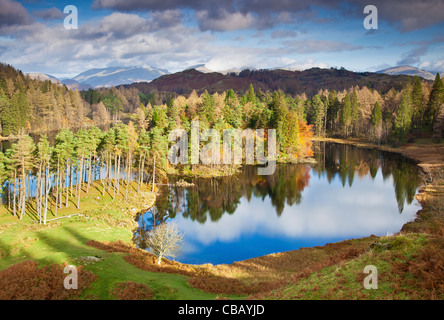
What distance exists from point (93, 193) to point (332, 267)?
1829 inches

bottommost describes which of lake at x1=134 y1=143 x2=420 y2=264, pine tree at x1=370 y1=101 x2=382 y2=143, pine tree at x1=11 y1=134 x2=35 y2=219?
lake at x1=134 y1=143 x2=420 y2=264

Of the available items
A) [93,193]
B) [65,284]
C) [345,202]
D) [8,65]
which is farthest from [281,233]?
[8,65]

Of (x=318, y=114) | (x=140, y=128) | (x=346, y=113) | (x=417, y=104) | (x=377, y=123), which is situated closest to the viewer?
(x=140, y=128)

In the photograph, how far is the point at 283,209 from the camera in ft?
173

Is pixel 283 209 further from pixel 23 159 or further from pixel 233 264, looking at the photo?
pixel 23 159

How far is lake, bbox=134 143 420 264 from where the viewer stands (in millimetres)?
40031

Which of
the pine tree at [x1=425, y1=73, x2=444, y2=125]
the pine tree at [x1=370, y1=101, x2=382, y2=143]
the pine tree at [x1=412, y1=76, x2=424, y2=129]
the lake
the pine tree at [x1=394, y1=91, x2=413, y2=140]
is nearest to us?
the lake

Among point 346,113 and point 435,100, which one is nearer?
point 435,100

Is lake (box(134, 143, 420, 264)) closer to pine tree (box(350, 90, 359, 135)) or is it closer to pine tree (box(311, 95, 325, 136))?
pine tree (box(350, 90, 359, 135))

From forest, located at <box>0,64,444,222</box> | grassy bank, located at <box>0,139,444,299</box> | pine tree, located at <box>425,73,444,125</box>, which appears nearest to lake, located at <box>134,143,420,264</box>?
grassy bank, located at <box>0,139,444,299</box>

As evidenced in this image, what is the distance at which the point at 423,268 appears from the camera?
14578 mm

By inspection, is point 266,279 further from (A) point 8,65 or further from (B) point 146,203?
(A) point 8,65

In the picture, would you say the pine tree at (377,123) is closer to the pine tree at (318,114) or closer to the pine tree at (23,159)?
the pine tree at (318,114)

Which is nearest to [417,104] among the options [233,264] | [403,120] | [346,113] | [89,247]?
[403,120]
